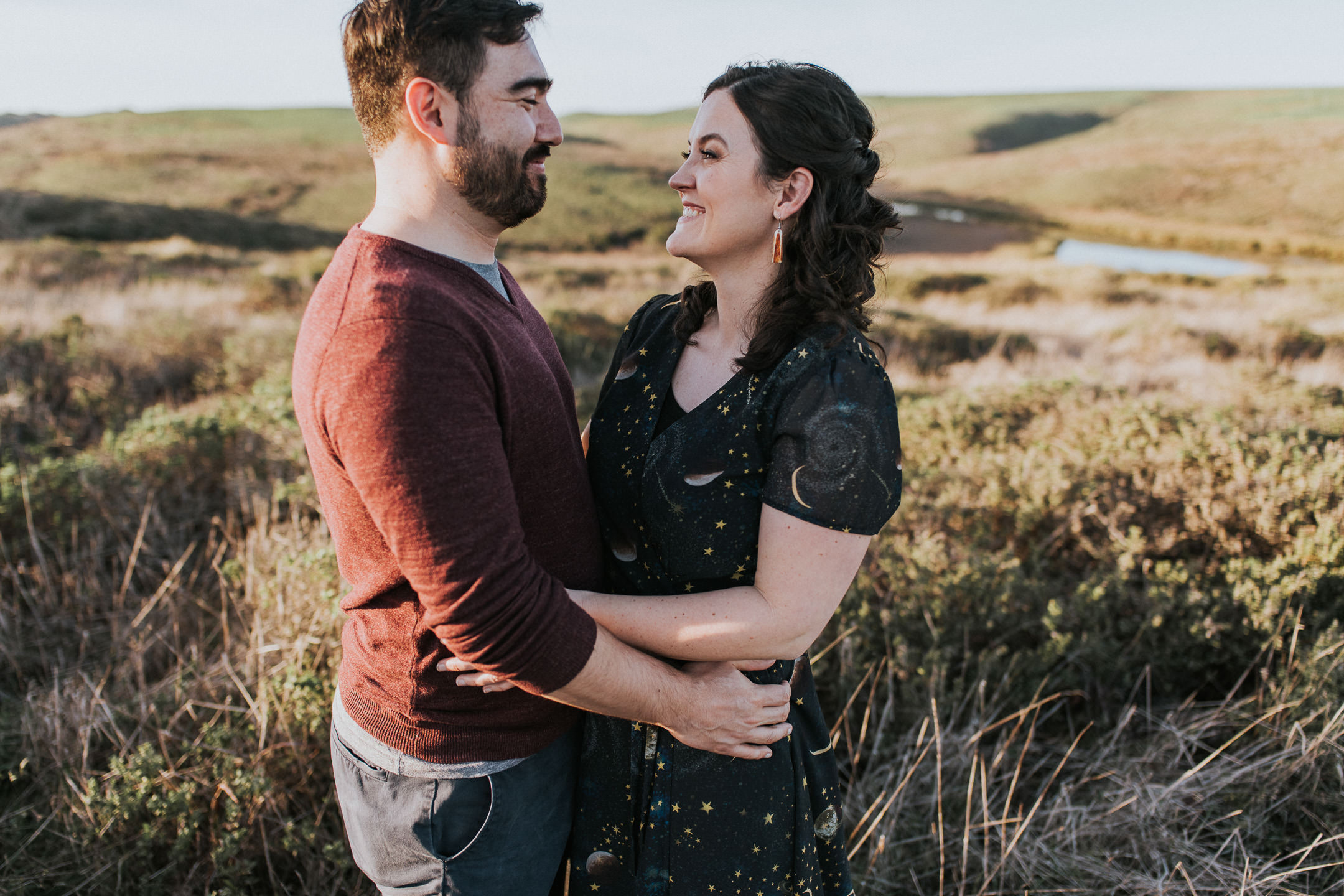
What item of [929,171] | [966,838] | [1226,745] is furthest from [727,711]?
[929,171]

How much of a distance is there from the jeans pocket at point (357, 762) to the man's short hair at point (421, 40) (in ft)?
3.71

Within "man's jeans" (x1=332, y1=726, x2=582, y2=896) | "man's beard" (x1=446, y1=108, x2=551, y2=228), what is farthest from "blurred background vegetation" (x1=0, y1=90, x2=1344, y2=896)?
"man's jeans" (x1=332, y1=726, x2=582, y2=896)

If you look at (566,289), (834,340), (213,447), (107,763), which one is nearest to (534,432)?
(834,340)

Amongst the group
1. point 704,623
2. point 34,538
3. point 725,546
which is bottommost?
point 34,538

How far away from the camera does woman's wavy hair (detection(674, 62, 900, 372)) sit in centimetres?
160

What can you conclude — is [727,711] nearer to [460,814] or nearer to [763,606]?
[763,606]

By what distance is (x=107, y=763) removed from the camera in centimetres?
265

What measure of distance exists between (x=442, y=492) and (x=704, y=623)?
57 cm

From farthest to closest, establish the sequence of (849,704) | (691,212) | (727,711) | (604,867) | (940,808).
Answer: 1. (849,704)
2. (940,808)
3. (691,212)
4. (604,867)
5. (727,711)

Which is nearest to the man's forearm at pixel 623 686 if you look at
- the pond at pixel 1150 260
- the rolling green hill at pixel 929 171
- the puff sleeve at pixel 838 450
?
the puff sleeve at pixel 838 450

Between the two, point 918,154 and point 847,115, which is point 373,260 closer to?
point 847,115

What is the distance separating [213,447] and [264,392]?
0.56 metres

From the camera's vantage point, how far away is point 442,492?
3.45ft

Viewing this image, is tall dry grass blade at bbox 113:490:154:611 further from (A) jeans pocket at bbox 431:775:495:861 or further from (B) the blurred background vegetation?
(A) jeans pocket at bbox 431:775:495:861
